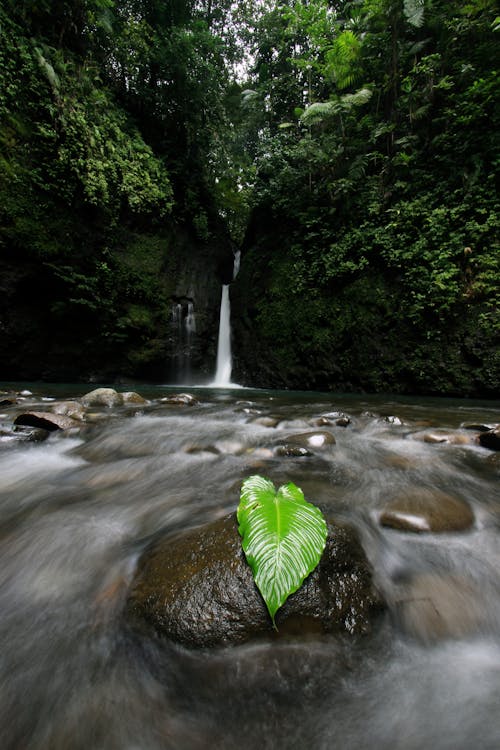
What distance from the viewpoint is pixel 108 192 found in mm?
8094

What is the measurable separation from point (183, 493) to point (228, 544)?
86 centimetres

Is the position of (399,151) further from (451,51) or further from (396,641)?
(396,641)

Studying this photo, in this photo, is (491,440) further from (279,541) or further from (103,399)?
(103,399)

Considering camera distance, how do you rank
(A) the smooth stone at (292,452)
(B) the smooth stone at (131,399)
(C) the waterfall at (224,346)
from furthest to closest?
(C) the waterfall at (224,346) < (B) the smooth stone at (131,399) < (A) the smooth stone at (292,452)

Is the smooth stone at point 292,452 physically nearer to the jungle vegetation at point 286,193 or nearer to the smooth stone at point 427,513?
the smooth stone at point 427,513

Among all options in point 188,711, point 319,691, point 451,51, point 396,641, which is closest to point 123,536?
point 188,711

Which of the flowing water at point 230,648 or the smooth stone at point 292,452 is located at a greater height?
the smooth stone at point 292,452

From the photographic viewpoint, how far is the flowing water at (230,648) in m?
0.78

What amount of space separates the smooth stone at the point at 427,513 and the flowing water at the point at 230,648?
0.17 feet

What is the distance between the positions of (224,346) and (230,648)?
9.84m

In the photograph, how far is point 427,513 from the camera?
162cm

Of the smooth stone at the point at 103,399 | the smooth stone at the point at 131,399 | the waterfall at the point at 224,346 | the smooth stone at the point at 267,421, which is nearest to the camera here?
the smooth stone at the point at 267,421

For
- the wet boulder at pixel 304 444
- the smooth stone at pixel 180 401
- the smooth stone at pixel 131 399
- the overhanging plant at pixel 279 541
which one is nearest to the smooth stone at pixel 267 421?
the wet boulder at pixel 304 444

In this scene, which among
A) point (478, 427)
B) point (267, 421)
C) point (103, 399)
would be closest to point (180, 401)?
point (103, 399)
